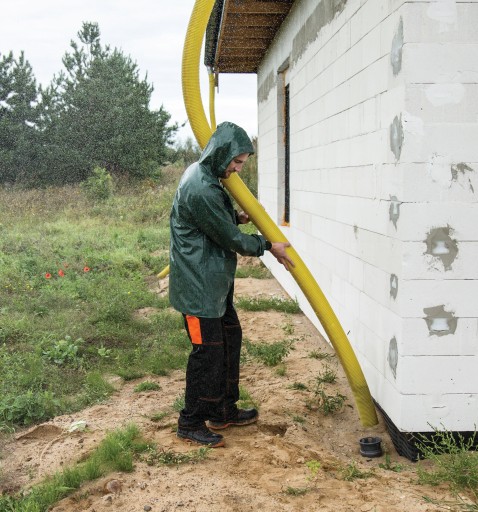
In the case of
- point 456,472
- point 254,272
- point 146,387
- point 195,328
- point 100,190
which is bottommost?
point 146,387

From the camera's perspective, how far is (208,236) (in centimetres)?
370

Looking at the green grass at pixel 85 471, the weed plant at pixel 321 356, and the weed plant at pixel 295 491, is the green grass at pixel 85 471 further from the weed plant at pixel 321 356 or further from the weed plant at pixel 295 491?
the weed plant at pixel 321 356

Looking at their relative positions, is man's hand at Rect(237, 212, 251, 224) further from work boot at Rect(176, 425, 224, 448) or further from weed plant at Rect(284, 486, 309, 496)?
weed plant at Rect(284, 486, 309, 496)

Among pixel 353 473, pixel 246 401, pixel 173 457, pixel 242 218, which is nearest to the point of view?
pixel 353 473

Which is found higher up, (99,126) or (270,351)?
(99,126)

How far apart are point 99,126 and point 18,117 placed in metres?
3.42

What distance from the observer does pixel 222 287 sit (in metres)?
3.72

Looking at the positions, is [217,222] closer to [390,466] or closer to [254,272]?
[390,466]

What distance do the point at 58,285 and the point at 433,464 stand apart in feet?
22.1

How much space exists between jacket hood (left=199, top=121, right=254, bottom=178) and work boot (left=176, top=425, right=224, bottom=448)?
1.62 meters

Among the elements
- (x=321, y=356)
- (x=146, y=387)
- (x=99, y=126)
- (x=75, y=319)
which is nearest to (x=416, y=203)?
(x=321, y=356)

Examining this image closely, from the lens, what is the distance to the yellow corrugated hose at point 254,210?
3.71 m

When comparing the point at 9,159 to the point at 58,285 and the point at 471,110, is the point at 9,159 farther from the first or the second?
the point at 471,110

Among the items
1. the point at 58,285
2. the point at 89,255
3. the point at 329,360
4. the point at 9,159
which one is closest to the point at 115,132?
the point at 9,159
